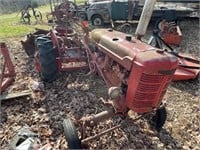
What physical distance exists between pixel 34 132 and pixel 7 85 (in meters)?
1.66

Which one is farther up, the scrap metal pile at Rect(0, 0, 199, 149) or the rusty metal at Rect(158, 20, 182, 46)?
the scrap metal pile at Rect(0, 0, 199, 149)

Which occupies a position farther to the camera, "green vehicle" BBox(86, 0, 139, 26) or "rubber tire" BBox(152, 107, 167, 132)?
"green vehicle" BBox(86, 0, 139, 26)

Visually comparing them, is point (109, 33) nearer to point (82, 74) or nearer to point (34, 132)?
point (82, 74)

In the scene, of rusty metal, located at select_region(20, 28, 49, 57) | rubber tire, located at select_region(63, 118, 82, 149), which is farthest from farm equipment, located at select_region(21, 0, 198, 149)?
rusty metal, located at select_region(20, 28, 49, 57)

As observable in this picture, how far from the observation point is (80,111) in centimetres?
426

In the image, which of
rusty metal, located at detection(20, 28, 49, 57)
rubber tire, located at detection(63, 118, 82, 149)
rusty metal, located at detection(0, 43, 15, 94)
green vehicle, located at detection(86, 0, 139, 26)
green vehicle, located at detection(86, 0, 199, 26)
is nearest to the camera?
rubber tire, located at detection(63, 118, 82, 149)

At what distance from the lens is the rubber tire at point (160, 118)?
3.78 metres

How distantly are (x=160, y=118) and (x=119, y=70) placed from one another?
3.06 feet

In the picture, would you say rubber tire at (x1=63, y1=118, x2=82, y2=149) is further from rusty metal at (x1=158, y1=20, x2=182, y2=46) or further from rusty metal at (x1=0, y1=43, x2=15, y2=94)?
rusty metal at (x1=158, y1=20, x2=182, y2=46)

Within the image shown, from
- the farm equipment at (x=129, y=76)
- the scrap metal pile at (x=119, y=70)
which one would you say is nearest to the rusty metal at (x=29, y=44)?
the scrap metal pile at (x=119, y=70)

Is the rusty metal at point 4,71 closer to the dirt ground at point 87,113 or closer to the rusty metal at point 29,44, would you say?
the dirt ground at point 87,113

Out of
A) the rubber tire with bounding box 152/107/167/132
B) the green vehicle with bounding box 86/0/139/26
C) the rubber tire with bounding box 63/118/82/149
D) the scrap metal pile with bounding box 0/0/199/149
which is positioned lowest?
the green vehicle with bounding box 86/0/139/26

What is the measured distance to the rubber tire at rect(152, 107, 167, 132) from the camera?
3.78 m

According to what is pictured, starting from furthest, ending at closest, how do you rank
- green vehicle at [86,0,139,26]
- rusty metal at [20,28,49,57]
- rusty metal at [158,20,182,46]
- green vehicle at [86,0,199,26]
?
green vehicle at [86,0,139,26], green vehicle at [86,0,199,26], rusty metal at [158,20,182,46], rusty metal at [20,28,49,57]
